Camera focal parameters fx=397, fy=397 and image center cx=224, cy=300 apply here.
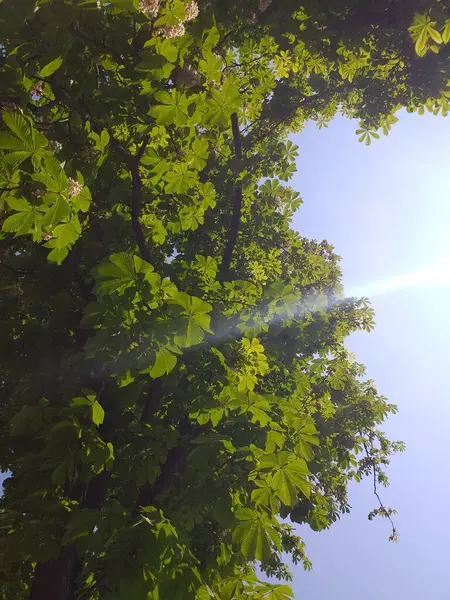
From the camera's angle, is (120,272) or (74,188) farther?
(74,188)

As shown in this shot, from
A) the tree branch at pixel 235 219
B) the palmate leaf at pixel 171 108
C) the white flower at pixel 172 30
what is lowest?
the palmate leaf at pixel 171 108

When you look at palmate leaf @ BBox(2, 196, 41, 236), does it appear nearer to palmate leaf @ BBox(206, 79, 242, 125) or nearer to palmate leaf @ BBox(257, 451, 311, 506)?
palmate leaf @ BBox(206, 79, 242, 125)

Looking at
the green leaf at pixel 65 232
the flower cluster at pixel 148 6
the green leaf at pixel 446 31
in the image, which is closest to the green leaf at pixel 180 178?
the flower cluster at pixel 148 6

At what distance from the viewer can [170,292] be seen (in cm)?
263

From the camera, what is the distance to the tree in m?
2.54

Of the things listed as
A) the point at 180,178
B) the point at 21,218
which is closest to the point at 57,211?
the point at 21,218

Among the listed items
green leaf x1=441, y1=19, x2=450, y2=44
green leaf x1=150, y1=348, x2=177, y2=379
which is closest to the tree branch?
green leaf x1=441, y1=19, x2=450, y2=44

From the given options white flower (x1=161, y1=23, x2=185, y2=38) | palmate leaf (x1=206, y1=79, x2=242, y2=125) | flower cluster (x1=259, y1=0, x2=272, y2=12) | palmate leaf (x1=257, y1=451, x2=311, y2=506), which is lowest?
palmate leaf (x1=257, y1=451, x2=311, y2=506)

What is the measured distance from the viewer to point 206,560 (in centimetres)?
463

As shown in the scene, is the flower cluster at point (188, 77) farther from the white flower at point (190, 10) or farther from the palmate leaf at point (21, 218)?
the palmate leaf at point (21, 218)

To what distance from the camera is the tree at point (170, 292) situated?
2.54 meters

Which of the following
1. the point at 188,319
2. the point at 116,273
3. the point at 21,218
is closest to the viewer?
the point at 21,218

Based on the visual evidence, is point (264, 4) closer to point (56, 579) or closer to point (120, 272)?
point (120, 272)

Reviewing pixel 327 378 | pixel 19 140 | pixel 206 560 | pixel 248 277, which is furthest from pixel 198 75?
pixel 327 378
